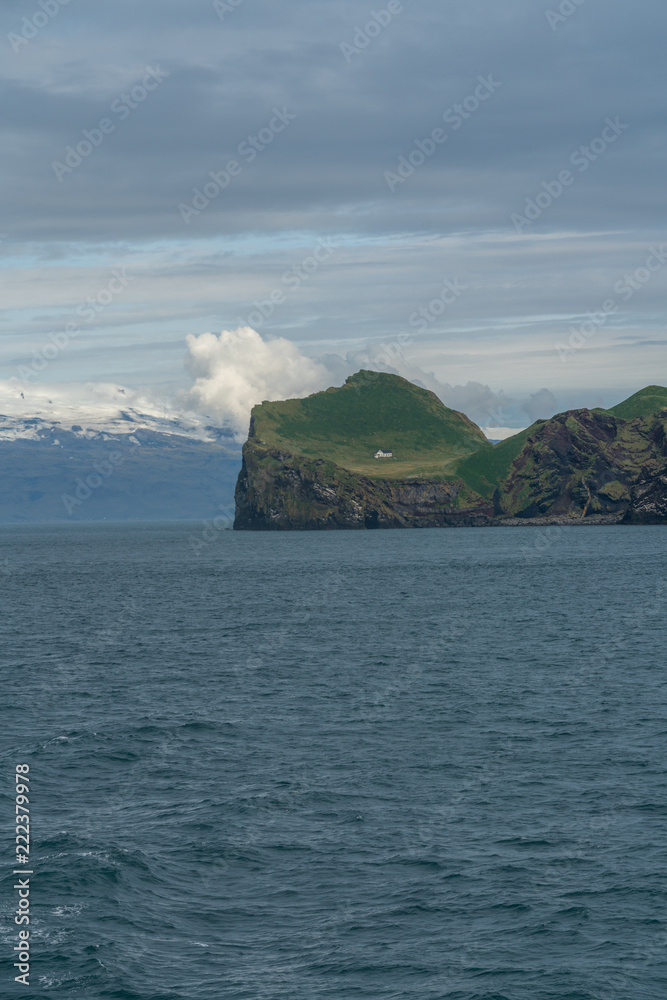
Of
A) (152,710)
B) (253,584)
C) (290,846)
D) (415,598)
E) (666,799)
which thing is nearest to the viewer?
(290,846)

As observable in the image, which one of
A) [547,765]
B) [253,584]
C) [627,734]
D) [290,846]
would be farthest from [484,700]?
[253,584]

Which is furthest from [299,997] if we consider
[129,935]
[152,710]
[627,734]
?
[152,710]

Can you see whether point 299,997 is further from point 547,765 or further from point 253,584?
point 253,584

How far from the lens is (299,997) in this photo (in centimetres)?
2634

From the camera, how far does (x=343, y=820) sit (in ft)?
130

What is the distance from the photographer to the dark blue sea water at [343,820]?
28219 millimetres

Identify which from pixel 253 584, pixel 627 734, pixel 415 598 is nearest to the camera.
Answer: pixel 627 734

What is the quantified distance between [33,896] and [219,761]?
658 inches

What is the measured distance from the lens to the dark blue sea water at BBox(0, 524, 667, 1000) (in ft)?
92.6

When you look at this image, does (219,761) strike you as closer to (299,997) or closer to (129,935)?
(129,935)

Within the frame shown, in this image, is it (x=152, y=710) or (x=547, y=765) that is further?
(x=152, y=710)

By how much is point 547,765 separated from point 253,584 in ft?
380

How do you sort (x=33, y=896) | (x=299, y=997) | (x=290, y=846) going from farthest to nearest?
(x=290, y=846)
(x=33, y=896)
(x=299, y=997)

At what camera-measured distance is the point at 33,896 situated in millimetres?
32875
